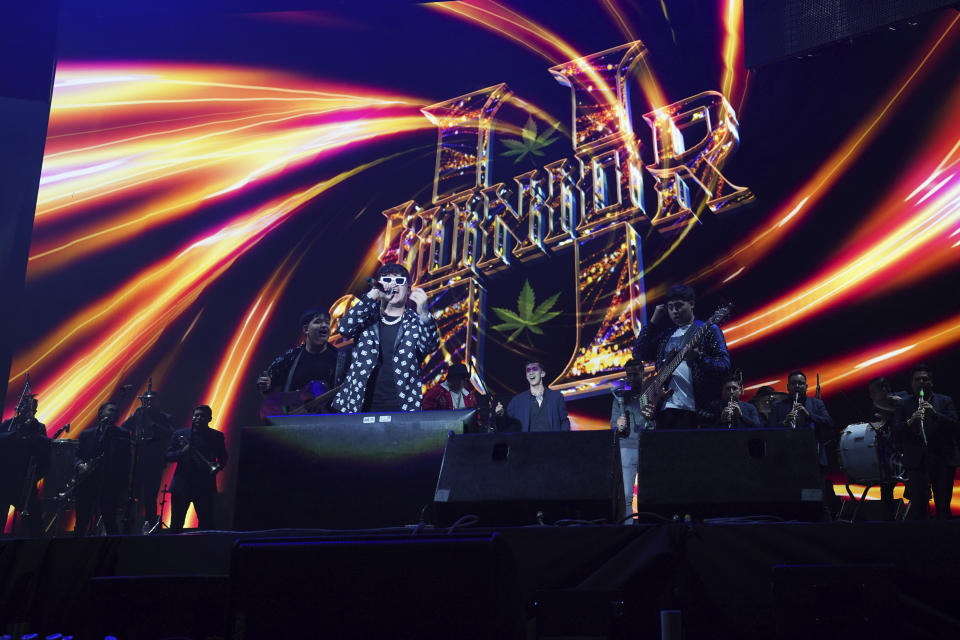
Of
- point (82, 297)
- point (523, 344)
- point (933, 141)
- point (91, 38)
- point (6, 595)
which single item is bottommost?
point (6, 595)

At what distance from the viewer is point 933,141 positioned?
616 centimetres

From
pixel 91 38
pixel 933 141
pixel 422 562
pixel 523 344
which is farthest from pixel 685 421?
pixel 91 38

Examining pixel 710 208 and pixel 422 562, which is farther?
pixel 710 208

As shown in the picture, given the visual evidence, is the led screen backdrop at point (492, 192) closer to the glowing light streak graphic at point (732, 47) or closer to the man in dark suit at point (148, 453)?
the glowing light streak graphic at point (732, 47)

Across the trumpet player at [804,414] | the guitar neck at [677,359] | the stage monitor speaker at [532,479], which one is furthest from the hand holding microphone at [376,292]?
the trumpet player at [804,414]

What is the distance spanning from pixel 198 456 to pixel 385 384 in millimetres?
3494

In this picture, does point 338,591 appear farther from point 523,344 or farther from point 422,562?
point 523,344

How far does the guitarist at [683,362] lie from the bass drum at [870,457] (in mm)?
1586

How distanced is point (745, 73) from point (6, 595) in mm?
6651

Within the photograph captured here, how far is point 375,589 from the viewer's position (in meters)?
1.09

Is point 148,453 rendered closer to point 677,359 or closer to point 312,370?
point 312,370

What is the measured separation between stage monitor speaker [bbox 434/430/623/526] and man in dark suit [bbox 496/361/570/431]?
12.5 feet

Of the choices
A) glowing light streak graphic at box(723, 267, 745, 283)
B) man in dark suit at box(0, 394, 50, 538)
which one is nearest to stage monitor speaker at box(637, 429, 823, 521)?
glowing light streak graphic at box(723, 267, 745, 283)

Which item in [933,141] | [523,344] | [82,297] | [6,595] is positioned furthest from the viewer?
[82,297]
